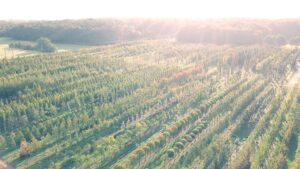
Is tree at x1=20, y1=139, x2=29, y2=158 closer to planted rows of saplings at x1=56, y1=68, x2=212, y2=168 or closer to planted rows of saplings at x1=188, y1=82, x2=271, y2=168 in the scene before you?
planted rows of saplings at x1=56, y1=68, x2=212, y2=168

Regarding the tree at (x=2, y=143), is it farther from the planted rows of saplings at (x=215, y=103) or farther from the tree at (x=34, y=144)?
the planted rows of saplings at (x=215, y=103)

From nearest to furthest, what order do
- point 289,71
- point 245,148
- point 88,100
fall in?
point 245,148 → point 88,100 → point 289,71

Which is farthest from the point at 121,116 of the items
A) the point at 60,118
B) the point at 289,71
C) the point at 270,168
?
the point at 289,71

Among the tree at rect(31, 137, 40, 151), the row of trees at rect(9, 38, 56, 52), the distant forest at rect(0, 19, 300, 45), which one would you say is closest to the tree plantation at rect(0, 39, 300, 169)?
the tree at rect(31, 137, 40, 151)

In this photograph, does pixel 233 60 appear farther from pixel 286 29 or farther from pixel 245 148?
pixel 286 29

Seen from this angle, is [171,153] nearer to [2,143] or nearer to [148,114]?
[148,114]

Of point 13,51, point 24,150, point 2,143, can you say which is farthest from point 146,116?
point 13,51

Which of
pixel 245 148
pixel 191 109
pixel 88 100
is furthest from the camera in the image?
pixel 88 100

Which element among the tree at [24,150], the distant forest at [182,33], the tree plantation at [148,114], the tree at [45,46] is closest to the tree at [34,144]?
the tree plantation at [148,114]
